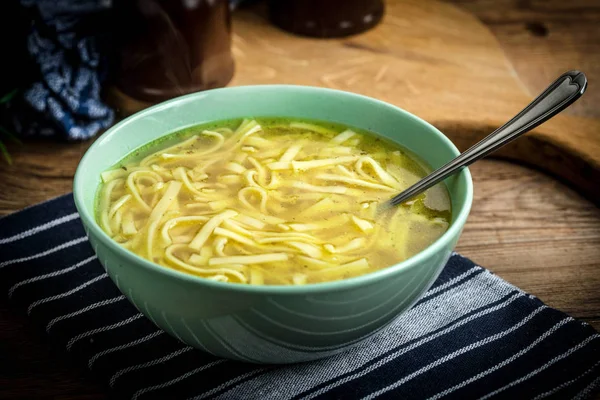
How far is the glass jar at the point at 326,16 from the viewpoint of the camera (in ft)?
12.6

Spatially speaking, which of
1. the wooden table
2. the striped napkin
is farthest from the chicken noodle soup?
the wooden table

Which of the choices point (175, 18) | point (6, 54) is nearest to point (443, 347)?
point (175, 18)

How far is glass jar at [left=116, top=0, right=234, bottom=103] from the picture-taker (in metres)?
3.12

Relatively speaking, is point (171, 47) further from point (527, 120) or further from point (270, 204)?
point (527, 120)

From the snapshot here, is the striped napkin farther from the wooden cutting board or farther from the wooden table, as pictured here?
the wooden cutting board

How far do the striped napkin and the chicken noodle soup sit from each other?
0.29 m

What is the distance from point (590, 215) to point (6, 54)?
2.59 meters

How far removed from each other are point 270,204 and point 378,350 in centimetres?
52

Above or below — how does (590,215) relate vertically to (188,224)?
below

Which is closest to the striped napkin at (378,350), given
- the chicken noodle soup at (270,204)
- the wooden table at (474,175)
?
the wooden table at (474,175)

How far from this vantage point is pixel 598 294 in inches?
93.5

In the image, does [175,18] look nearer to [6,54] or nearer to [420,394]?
[6,54]

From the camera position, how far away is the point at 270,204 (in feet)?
7.20

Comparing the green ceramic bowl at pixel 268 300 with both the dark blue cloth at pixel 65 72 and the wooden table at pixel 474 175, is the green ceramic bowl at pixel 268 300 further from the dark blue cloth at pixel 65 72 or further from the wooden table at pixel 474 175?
the dark blue cloth at pixel 65 72
